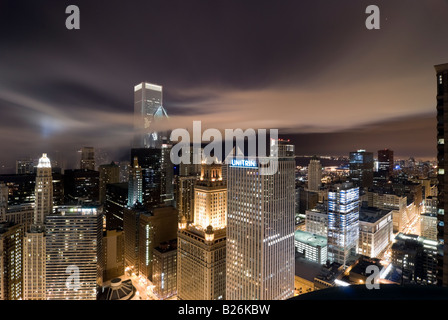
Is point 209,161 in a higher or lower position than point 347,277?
higher

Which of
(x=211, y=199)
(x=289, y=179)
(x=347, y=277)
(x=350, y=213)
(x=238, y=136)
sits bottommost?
(x=347, y=277)

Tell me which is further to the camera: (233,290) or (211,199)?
(211,199)

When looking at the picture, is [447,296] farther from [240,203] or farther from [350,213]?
[350,213]

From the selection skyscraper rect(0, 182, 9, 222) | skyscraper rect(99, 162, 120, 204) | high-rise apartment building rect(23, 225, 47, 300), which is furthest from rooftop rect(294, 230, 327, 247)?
skyscraper rect(99, 162, 120, 204)

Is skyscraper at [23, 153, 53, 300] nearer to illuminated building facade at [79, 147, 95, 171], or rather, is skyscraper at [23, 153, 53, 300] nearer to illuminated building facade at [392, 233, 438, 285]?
illuminated building facade at [79, 147, 95, 171]

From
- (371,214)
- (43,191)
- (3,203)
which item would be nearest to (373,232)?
(371,214)

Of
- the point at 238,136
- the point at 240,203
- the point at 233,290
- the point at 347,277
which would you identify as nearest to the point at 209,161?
the point at 240,203
